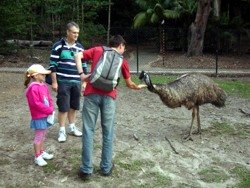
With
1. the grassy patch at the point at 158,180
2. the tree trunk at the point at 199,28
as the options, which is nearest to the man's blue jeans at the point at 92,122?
the grassy patch at the point at 158,180

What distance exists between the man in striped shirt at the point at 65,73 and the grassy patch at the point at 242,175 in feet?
8.03

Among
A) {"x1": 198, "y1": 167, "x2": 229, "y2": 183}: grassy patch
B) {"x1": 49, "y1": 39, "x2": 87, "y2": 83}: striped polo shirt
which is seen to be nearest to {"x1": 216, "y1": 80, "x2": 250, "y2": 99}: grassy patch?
{"x1": 198, "y1": 167, "x2": 229, "y2": 183}: grassy patch

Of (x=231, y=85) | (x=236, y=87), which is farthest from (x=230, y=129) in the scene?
(x=231, y=85)

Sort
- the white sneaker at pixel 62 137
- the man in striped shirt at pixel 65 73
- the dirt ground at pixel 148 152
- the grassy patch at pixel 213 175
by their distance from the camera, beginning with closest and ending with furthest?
the dirt ground at pixel 148 152, the grassy patch at pixel 213 175, the man in striped shirt at pixel 65 73, the white sneaker at pixel 62 137

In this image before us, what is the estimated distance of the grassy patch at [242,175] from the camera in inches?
233

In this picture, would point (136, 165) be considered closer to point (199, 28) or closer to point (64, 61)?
point (64, 61)

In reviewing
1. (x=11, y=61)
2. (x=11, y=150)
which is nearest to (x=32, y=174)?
(x=11, y=150)

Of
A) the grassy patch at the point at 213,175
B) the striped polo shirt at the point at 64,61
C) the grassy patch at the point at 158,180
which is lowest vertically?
the grassy patch at the point at 213,175

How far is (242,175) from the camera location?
6.18 m

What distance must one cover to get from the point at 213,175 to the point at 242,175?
14.9 inches

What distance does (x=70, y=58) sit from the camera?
6.70 meters

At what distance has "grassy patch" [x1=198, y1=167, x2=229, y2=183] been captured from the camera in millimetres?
6027

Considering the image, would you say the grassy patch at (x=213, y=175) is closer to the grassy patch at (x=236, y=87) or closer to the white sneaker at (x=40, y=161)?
the white sneaker at (x=40, y=161)

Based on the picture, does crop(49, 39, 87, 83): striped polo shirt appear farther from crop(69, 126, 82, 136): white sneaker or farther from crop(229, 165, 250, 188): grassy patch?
crop(229, 165, 250, 188): grassy patch
